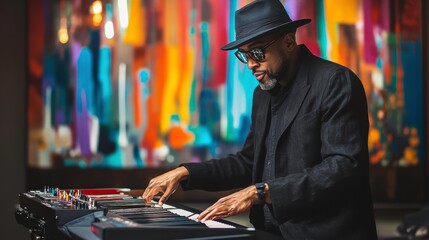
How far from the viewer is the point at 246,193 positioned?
8.34ft

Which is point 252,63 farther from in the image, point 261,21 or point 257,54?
point 261,21

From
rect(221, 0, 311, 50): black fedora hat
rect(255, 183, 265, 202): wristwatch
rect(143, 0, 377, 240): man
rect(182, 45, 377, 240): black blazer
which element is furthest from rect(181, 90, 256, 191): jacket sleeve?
rect(255, 183, 265, 202): wristwatch

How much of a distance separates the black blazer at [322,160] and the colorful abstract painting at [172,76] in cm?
270

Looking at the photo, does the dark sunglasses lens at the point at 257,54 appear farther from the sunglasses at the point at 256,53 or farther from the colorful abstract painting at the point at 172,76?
the colorful abstract painting at the point at 172,76

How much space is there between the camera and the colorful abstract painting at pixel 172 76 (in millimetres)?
5609

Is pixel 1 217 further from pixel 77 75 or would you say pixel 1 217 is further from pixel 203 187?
pixel 203 187

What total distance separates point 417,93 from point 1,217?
11.2 ft

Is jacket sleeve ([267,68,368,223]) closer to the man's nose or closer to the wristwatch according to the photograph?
the wristwatch

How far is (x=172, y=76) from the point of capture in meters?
5.75

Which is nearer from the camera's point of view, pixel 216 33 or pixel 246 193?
pixel 246 193

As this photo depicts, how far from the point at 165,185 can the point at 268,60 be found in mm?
669

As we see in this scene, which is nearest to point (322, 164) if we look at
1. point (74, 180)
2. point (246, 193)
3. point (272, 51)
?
point (246, 193)

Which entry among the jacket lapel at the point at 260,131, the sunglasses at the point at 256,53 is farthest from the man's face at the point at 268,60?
the jacket lapel at the point at 260,131

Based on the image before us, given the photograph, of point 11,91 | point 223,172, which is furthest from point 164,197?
point 11,91
